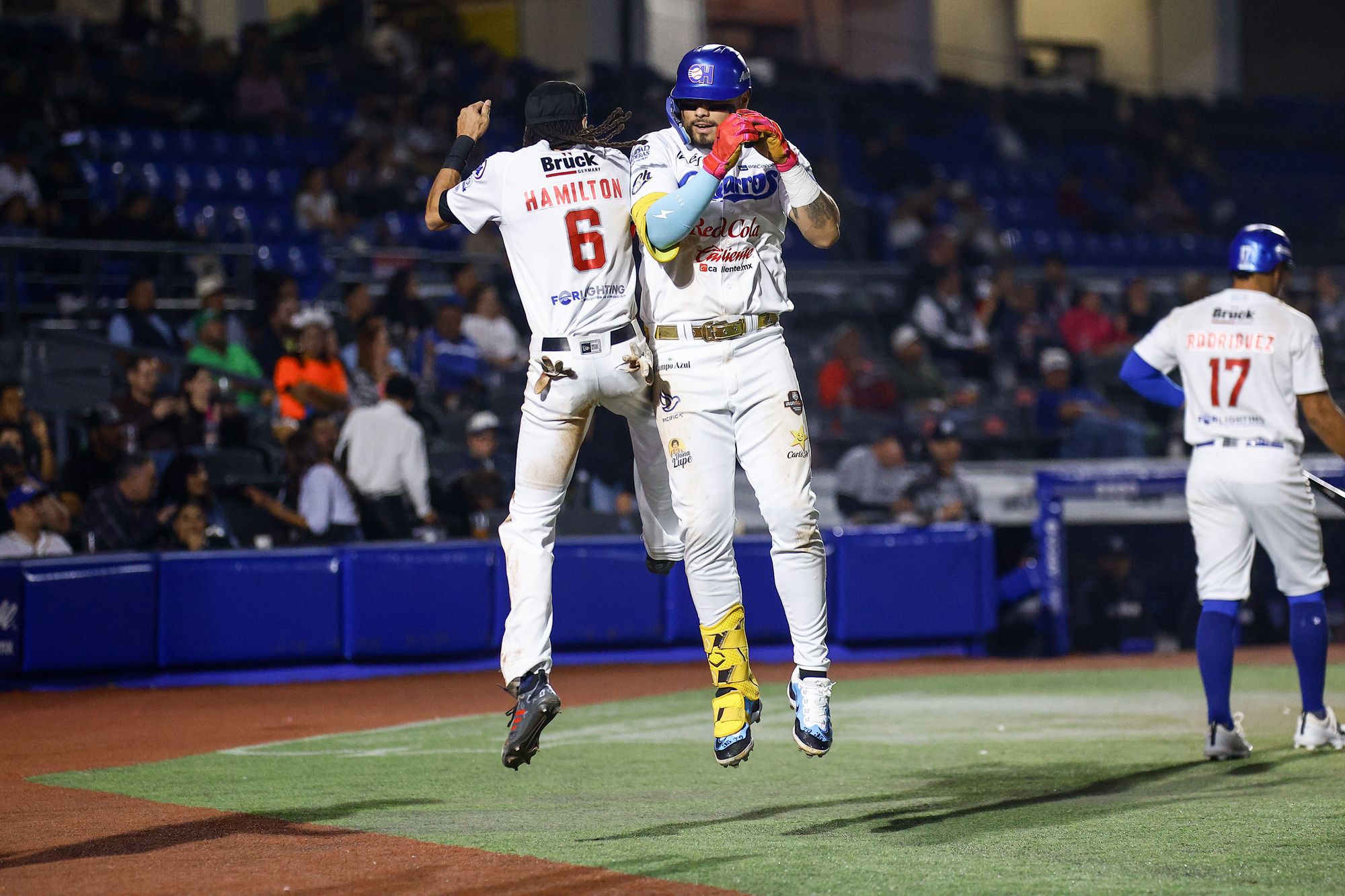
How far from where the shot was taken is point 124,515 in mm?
11547

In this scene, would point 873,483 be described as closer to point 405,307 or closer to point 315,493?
point 405,307

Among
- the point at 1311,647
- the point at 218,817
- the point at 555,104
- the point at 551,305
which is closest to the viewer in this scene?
the point at 551,305

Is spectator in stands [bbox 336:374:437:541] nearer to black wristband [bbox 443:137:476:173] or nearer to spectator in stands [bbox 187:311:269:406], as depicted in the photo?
spectator in stands [bbox 187:311:269:406]

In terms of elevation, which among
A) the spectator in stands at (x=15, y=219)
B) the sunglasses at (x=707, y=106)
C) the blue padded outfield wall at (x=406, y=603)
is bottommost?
the blue padded outfield wall at (x=406, y=603)

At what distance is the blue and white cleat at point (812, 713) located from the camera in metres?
5.32

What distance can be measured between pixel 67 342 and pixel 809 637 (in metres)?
9.69

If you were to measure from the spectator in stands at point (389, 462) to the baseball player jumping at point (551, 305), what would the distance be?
6.39 m

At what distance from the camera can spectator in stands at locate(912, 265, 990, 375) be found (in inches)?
664

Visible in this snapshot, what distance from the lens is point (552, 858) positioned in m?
5.20

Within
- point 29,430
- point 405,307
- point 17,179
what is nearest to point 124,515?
point 29,430

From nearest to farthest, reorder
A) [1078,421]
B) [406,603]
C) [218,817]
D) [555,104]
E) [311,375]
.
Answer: [555,104]
[218,817]
[406,603]
[311,375]
[1078,421]

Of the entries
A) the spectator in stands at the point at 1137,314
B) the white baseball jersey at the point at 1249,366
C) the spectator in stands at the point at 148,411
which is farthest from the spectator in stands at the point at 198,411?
the spectator in stands at the point at 1137,314

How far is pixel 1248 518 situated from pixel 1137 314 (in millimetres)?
11058

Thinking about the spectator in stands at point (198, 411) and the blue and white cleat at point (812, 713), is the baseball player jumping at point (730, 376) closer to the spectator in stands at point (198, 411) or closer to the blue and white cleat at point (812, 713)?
the blue and white cleat at point (812, 713)
